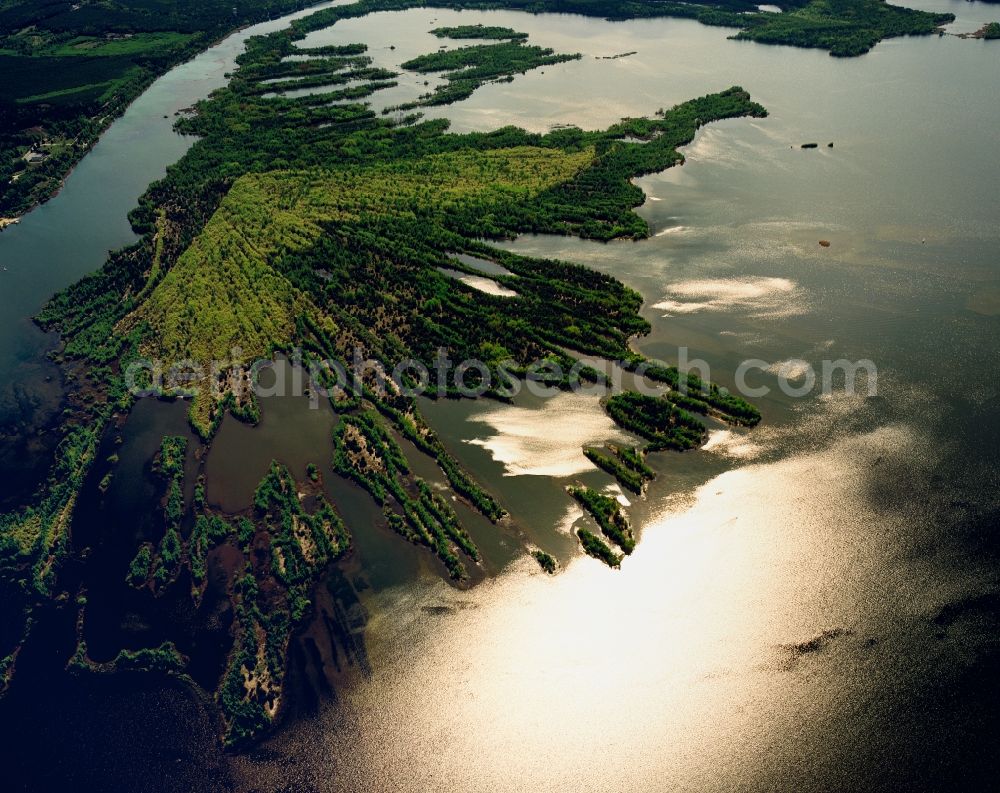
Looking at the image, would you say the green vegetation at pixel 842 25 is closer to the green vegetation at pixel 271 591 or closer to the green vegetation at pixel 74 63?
the green vegetation at pixel 74 63

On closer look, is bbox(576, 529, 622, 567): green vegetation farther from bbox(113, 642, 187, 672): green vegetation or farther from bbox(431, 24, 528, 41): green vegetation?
bbox(431, 24, 528, 41): green vegetation

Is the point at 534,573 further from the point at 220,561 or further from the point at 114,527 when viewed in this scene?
the point at 114,527

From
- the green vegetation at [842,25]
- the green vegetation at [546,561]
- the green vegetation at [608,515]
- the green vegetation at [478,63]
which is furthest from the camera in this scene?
the green vegetation at [842,25]

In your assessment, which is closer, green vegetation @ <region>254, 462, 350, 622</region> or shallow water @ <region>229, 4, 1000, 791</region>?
shallow water @ <region>229, 4, 1000, 791</region>

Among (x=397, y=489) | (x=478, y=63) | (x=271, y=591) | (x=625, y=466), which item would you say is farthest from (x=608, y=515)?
(x=478, y=63)

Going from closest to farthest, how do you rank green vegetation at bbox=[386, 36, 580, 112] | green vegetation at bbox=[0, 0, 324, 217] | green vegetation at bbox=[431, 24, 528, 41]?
green vegetation at bbox=[0, 0, 324, 217]
green vegetation at bbox=[386, 36, 580, 112]
green vegetation at bbox=[431, 24, 528, 41]

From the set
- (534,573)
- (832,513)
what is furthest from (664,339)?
(534,573)

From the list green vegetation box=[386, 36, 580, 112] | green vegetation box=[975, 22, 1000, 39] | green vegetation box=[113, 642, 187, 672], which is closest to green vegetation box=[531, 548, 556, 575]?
green vegetation box=[113, 642, 187, 672]

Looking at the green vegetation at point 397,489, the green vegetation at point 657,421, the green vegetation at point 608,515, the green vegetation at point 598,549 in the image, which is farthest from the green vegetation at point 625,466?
the green vegetation at point 397,489
